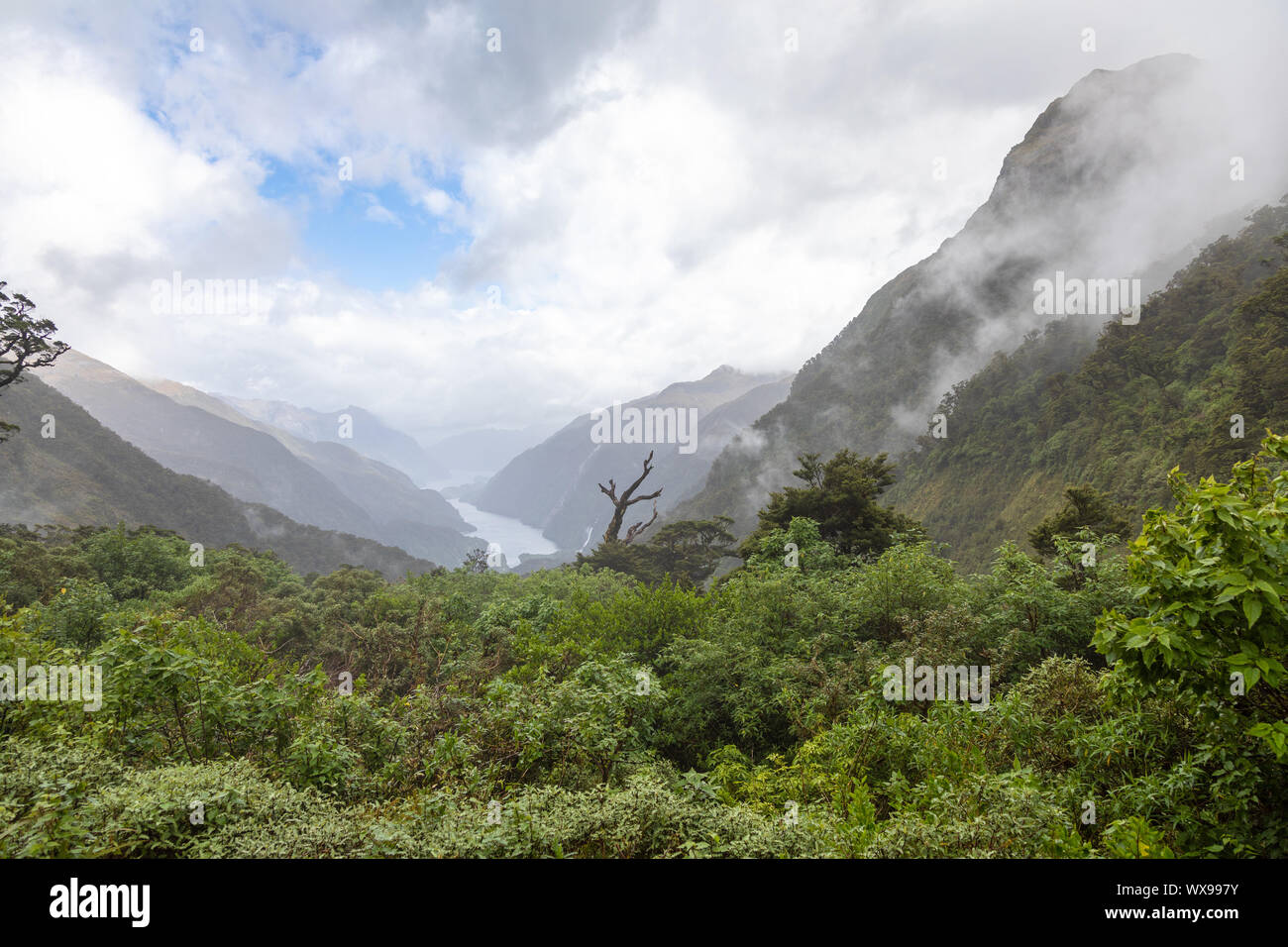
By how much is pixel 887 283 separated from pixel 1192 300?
77059 millimetres

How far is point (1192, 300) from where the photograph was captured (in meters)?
32.4

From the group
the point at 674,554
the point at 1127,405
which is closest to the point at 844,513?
the point at 674,554

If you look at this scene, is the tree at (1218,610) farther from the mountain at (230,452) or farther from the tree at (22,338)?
the mountain at (230,452)

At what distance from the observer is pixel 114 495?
66.1m

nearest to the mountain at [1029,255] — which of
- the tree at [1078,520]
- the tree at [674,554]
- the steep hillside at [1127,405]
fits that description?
the steep hillside at [1127,405]

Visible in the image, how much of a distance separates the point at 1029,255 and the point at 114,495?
358 feet

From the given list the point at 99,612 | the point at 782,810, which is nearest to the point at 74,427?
the point at 99,612

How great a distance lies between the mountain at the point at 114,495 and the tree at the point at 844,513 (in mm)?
49350

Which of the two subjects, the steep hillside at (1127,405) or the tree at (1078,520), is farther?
the steep hillside at (1127,405)

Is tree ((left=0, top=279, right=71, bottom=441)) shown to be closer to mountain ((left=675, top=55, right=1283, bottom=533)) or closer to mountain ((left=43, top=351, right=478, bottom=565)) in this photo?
mountain ((left=675, top=55, right=1283, bottom=533))

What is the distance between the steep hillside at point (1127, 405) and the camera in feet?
72.0

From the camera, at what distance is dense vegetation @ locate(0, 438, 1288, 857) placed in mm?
3410

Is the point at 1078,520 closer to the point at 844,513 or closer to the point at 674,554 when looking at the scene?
the point at 844,513

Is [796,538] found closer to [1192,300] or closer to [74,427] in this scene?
[1192,300]
